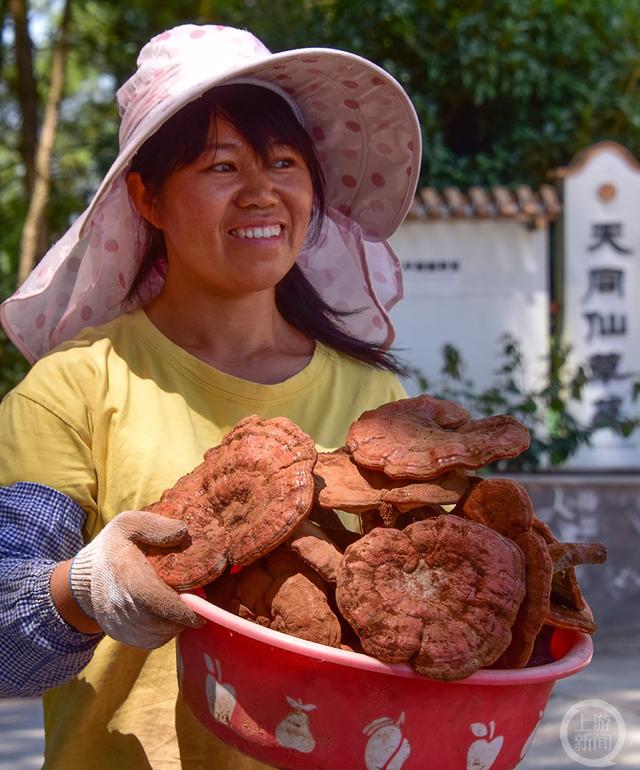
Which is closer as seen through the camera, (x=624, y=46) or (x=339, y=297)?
(x=339, y=297)

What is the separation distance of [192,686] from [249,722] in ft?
0.36

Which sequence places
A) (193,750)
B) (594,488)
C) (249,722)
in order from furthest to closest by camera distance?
(594,488) → (193,750) → (249,722)

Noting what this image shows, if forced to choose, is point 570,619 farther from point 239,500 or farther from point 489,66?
point 489,66

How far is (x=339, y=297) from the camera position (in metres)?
2.10

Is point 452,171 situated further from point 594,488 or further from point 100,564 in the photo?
point 100,564

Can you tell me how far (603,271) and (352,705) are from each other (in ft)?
Answer: 19.4

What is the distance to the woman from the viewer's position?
1466mm

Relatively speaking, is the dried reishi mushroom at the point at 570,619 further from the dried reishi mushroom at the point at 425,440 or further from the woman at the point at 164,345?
the woman at the point at 164,345

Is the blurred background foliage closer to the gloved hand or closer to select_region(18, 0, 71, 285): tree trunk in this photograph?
select_region(18, 0, 71, 285): tree trunk

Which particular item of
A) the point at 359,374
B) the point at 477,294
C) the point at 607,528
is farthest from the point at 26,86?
the point at 359,374

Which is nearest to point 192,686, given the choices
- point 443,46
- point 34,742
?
point 34,742

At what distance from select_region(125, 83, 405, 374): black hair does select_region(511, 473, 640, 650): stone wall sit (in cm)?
383

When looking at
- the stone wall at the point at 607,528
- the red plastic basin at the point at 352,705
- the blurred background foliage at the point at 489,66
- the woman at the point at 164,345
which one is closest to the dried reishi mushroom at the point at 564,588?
the red plastic basin at the point at 352,705

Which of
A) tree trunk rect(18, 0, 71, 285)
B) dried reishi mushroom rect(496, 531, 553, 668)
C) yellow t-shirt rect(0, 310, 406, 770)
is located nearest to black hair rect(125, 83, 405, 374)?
yellow t-shirt rect(0, 310, 406, 770)
